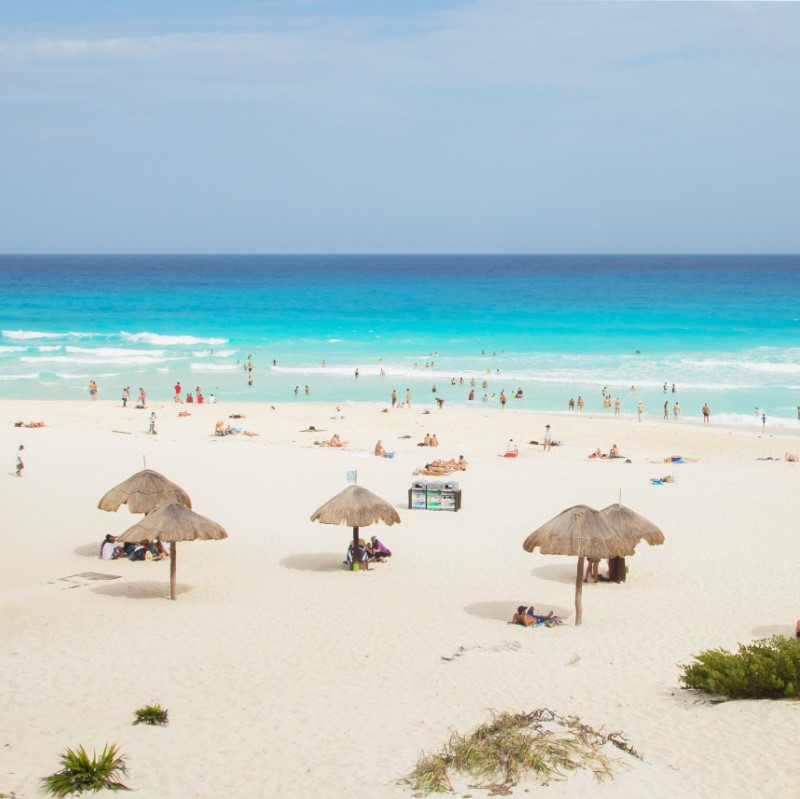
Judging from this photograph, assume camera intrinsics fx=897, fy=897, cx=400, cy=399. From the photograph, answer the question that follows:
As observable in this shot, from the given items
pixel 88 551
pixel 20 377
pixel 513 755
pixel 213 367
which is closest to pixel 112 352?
pixel 213 367

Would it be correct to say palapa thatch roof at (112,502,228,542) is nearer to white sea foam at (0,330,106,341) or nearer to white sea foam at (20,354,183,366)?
white sea foam at (20,354,183,366)

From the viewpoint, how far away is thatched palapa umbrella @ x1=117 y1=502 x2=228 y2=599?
12.5 m

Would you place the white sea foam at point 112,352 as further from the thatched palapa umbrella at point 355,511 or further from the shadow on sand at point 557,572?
the shadow on sand at point 557,572

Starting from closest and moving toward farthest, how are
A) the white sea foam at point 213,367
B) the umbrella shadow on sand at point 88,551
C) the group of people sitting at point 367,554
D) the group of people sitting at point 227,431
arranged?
the group of people sitting at point 367,554 → the umbrella shadow on sand at point 88,551 → the group of people sitting at point 227,431 → the white sea foam at point 213,367

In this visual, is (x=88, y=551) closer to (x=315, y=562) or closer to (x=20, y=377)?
(x=315, y=562)

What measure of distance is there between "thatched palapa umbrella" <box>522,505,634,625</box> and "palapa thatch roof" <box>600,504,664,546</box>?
48.5 inches

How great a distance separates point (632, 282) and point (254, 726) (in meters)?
125

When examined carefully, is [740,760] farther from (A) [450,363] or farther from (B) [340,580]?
(A) [450,363]

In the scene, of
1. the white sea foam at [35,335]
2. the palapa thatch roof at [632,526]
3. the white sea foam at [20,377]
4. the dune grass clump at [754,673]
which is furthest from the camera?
the white sea foam at [35,335]

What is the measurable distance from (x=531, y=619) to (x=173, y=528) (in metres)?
5.13

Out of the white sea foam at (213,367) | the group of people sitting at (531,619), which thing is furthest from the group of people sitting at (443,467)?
the white sea foam at (213,367)

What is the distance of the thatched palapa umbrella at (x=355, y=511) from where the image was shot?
14352mm

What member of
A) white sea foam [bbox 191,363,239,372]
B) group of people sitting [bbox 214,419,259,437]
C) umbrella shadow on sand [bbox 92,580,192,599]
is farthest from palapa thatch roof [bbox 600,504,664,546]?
white sea foam [bbox 191,363,239,372]

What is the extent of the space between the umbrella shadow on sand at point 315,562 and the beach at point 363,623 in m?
0.09
